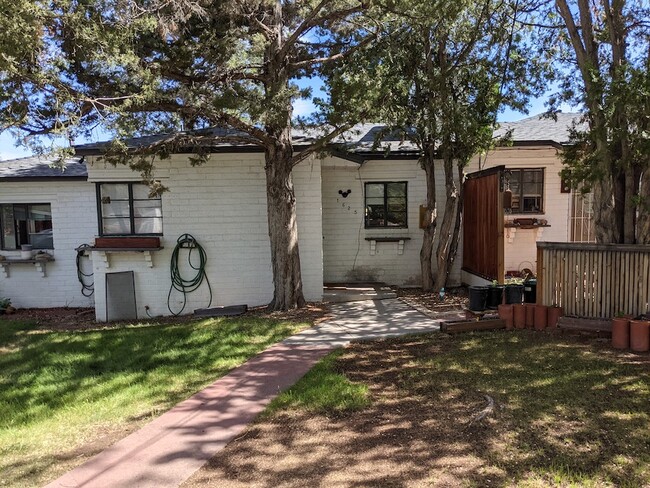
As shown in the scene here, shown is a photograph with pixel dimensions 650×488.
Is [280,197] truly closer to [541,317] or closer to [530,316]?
[530,316]

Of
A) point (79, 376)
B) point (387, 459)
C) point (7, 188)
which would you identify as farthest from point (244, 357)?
point (7, 188)

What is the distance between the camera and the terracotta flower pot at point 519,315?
6336 mm

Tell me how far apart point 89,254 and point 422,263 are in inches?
318

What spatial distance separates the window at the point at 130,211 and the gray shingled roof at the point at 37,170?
137 cm

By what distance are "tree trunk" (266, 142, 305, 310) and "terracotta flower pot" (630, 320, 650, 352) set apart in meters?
5.44

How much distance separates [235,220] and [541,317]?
621cm

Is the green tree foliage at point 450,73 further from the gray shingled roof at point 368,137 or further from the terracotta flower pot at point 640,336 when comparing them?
the terracotta flower pot at point 640,336

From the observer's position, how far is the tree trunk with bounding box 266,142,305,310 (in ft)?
27.4

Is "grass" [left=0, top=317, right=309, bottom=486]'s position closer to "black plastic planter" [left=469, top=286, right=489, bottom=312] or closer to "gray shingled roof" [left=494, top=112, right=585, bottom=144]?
"black plastic planter" [left=469, top=286, right=489, bottom=312]

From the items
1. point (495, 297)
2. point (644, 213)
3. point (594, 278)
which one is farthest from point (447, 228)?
point (644, 213)

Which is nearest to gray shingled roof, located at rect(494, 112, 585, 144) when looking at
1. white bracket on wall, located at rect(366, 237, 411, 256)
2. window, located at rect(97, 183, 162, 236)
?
white bracket on wall, located at rect(366, 237, 411, 256)

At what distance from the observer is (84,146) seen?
9281 mm

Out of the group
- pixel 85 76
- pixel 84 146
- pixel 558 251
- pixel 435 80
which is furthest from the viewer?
pixel 84 146

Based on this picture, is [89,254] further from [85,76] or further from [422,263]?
[422,263]
